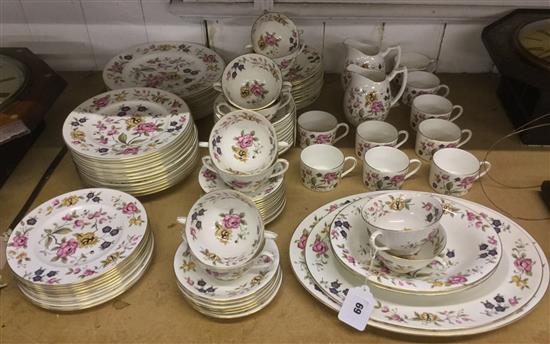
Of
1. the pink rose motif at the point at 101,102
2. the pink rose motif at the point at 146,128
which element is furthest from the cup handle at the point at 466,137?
the pink rose motif at the point at 101,102

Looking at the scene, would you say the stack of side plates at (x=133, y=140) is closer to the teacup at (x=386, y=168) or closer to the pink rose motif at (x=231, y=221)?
the pink rose motif at (x=231, y=221)

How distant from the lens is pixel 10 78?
1.08 metres

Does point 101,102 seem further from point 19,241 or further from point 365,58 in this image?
point 365,58

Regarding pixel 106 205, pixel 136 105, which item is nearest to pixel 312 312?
pixel 106 205

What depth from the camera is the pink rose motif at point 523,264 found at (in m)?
0.80

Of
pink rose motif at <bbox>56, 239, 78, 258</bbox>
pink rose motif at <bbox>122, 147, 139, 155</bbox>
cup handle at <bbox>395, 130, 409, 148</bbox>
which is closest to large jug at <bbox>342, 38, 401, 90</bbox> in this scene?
cup handle at <bbox>395, 130, 409, 148</bbox>

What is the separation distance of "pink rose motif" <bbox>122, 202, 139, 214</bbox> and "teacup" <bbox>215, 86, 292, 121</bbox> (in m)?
0.25

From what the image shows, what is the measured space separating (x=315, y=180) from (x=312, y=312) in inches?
10.7

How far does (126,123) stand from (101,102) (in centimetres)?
9

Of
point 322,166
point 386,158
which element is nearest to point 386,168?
point 386,158

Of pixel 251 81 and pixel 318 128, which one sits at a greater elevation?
pixel 251 81

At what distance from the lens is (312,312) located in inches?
31.3

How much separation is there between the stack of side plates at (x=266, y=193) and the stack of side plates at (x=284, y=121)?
0.33 ft

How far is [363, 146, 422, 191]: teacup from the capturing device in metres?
0.96
